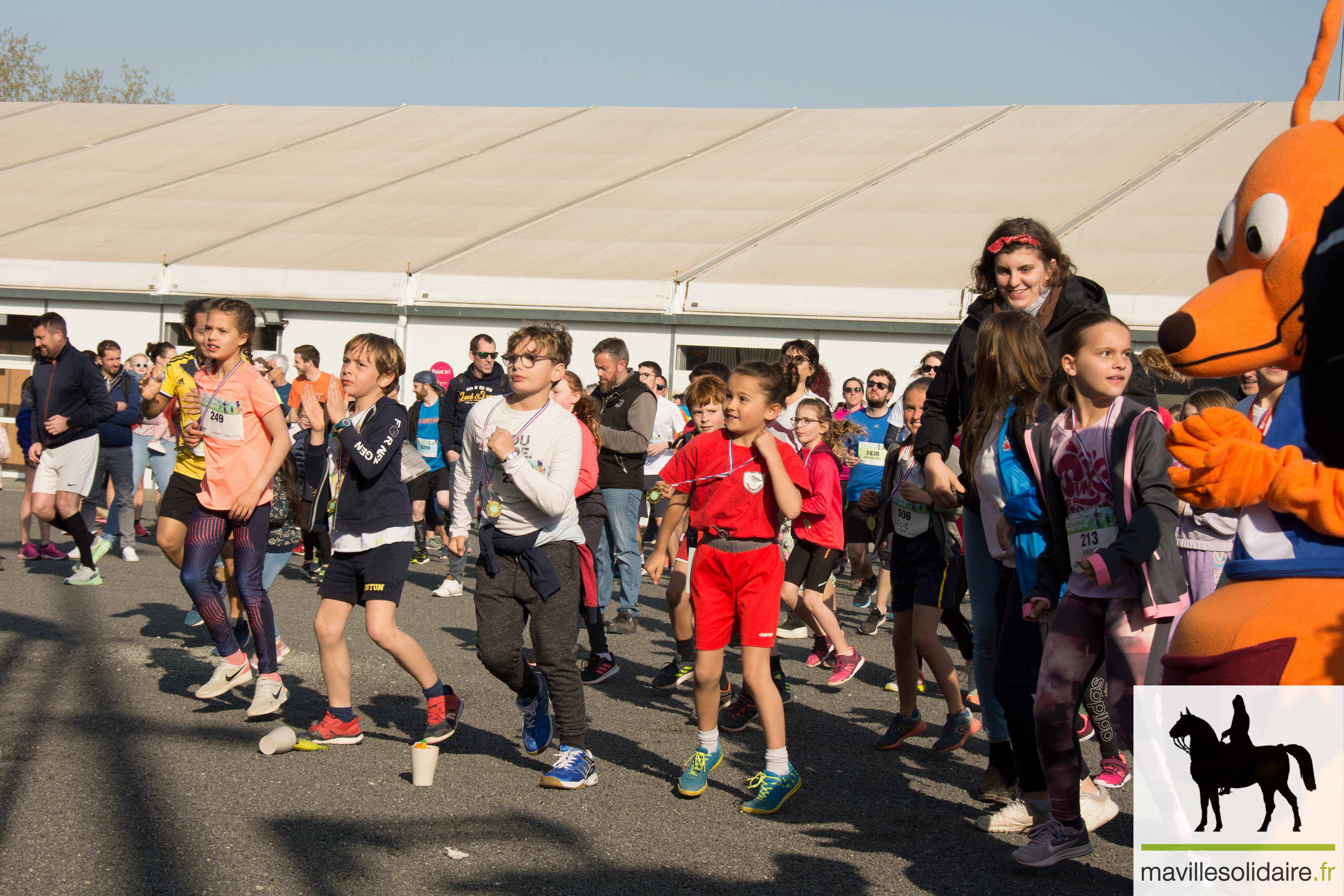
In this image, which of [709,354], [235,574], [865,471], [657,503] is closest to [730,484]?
[235,574]

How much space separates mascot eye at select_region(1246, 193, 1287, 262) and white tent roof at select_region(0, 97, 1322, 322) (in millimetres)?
11467

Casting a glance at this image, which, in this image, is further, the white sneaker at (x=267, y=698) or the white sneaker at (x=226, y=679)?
the white sneaker at (x=226, y=679)

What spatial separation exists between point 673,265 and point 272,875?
1298cm

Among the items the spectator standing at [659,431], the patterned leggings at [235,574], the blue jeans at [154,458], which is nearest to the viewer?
the patterned leggings at [235,574]

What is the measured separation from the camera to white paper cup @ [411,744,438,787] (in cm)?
462

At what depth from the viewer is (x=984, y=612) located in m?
4.64

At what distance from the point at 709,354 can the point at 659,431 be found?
20.2ft

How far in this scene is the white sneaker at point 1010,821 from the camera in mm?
4465

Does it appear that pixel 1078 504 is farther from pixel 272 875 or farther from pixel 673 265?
pixel 673 265

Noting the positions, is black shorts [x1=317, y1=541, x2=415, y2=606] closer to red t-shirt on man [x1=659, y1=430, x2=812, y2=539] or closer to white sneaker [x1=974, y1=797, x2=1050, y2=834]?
red t-shirt on man [x1=659, y1=430, x2=812, y2=539]

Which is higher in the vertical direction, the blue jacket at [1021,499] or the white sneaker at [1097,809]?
the blue jacket at [1021,499]

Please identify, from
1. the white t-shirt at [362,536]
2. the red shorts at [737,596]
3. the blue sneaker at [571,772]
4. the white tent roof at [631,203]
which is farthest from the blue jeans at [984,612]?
the white tent roof at [631,203]

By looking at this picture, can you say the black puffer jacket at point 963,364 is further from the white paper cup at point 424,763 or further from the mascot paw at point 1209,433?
the white paper cup at point 424,763

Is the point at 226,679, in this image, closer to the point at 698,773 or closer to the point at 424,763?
the point at 424,763
